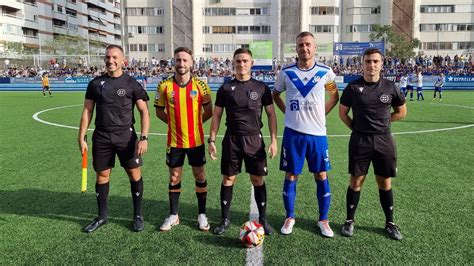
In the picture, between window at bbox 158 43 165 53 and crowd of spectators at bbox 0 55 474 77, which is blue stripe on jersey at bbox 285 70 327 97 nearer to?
crowd of spectators at bbox 0 55 474 77

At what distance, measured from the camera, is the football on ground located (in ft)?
14.0

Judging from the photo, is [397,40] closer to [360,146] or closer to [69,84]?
[69,84]

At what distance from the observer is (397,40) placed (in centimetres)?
5466

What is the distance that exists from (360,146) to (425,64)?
156ft

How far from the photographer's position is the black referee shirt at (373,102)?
14.8 feet

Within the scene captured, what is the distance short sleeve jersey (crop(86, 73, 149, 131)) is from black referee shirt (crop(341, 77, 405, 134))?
276 centimetres

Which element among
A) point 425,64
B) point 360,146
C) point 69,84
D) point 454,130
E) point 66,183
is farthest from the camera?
point 425,64

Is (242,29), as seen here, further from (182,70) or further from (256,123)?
(256,123)

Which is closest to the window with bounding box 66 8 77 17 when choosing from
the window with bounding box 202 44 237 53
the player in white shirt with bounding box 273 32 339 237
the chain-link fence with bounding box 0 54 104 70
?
the window with bounding box 202 44 237 53

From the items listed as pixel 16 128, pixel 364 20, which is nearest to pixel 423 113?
pixel 16 128

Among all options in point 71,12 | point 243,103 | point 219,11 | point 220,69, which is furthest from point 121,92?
point 71,12

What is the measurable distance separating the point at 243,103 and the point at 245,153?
0.61 metres

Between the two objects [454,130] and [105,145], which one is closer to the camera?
[105,145]

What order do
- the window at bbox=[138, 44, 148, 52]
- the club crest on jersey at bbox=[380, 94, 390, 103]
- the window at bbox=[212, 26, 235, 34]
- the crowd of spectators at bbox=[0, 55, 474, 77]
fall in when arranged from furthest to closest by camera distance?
the window at bbox=[138, 44, 148, 52]
the window at bbox=[212, 26, 235, 34]
the crowd of spectators at bbox=[0, 55, 474, 77]
the club crest on jersey at bbox=[380, 94, 390, 103]
